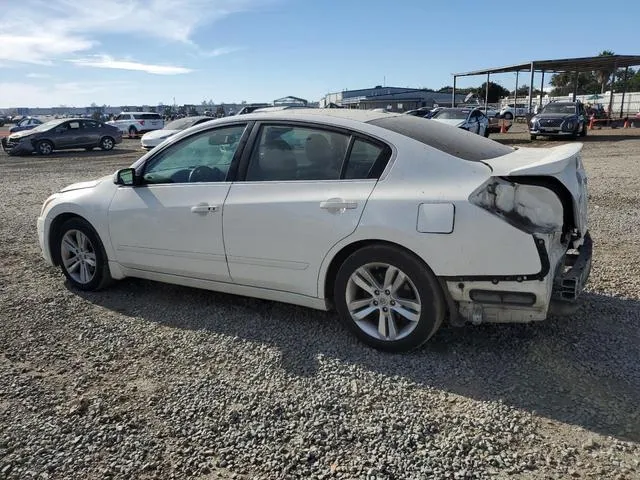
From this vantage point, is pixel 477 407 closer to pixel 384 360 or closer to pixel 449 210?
pixel 384 360

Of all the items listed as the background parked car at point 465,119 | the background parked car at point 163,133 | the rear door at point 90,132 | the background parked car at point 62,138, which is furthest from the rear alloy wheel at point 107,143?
the background parked car at point 465,119

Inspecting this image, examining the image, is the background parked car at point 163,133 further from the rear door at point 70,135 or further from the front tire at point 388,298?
the front tire at point 388,298

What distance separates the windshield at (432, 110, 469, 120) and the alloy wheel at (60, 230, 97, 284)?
19212mm

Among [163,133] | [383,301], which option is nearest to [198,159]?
[383,301]

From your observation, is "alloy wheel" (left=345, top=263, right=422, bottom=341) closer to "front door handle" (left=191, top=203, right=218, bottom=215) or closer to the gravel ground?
the gravel ground

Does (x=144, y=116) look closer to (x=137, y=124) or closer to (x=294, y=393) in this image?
(x=137, y=124)

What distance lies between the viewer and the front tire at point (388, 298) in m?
3.48

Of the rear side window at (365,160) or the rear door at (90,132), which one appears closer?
the rear side window at (365,160)

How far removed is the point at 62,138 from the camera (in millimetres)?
24391

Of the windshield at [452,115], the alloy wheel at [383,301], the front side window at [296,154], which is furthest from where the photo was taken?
the windshield at [452,115]

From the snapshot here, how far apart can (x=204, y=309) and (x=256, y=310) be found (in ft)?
1.52

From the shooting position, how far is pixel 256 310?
4598mm

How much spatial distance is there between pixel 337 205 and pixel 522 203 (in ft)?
3.84

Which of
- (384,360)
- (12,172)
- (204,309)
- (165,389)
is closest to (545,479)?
(384,360)
